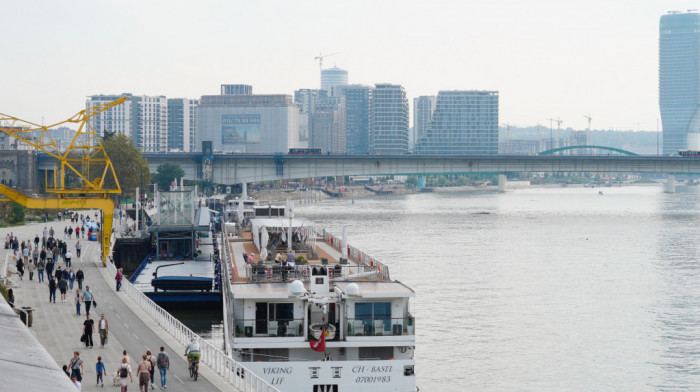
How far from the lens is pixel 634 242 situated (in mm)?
99125

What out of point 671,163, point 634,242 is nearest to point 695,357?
point 634,242

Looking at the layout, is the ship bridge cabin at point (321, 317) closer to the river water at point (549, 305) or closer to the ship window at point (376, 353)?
the ship window at point (376, 353)

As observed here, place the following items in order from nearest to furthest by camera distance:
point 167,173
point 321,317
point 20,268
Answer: point 321,317
point 20,268
point 167,173

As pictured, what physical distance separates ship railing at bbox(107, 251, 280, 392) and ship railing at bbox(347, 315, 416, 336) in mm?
3687

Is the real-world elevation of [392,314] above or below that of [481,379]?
above

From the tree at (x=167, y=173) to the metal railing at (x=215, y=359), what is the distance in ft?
357

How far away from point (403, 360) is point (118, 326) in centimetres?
1359

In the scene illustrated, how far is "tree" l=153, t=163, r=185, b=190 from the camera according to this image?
153m

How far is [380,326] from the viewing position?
31.9 meters

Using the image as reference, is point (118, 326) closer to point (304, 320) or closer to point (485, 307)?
point (304, 320)

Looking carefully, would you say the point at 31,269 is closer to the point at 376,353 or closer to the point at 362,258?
the point at 362,258

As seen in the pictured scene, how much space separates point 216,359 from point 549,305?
30610 millimetres

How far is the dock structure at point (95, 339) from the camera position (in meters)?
14.4

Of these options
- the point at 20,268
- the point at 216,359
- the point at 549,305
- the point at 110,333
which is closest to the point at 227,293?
the point at 110,333
